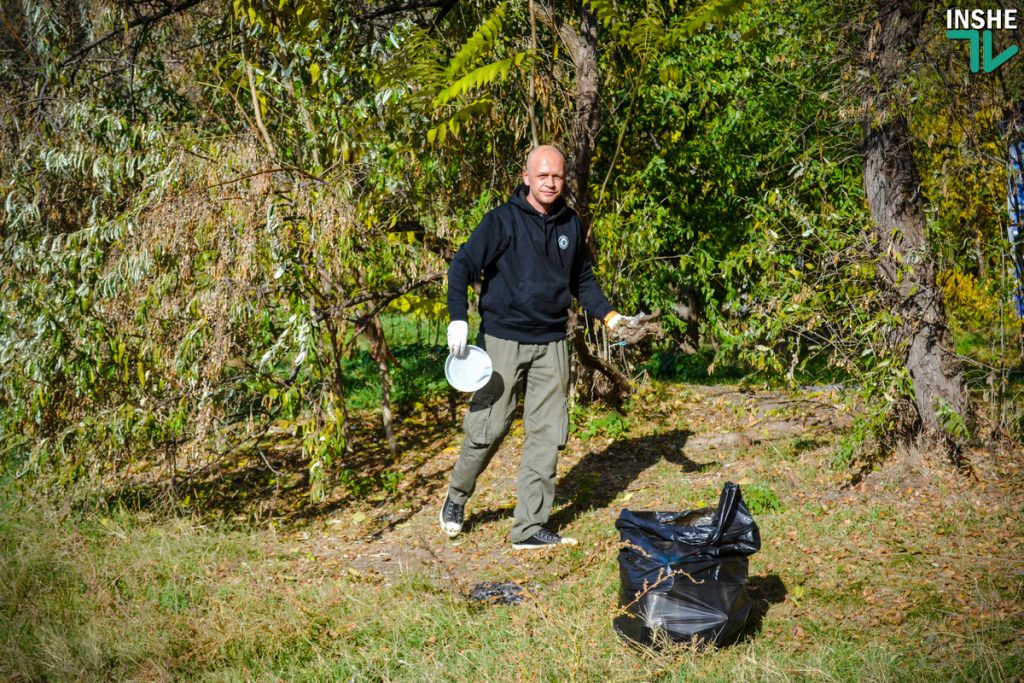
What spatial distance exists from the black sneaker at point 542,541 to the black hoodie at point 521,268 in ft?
3.52

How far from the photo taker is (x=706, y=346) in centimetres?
1438

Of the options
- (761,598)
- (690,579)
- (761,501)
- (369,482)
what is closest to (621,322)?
(761,501)

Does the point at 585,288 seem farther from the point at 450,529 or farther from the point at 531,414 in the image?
the point at 450,529

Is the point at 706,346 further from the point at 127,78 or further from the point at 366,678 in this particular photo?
the point at 366,678

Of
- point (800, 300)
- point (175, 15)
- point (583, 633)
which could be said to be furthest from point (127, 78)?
point (583, 633)

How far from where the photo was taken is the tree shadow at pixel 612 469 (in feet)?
18.8

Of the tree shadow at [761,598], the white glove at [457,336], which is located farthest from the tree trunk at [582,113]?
the tree shadow at [761,598]

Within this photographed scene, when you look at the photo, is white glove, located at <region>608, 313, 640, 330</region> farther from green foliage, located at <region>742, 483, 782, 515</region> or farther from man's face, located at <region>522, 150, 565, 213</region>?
green foliage, located at <region>742, 483, 782, 515</region>

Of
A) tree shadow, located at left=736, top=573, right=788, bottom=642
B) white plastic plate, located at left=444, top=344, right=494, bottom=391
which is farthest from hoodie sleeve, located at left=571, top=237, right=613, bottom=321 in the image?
tree shadow, located at left=736, top=573, right=788, bottom=642

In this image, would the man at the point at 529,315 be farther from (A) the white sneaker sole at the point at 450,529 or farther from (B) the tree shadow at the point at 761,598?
(B) the tree shadow at the point at 761,598

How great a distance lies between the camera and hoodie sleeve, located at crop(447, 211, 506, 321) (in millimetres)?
4766

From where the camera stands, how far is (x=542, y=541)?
5008 millimetres

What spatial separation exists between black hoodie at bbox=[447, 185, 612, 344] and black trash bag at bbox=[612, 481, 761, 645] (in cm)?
155

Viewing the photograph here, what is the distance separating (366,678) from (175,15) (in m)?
6.96
